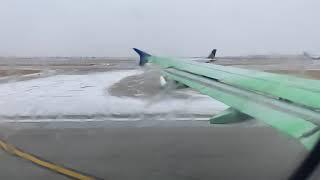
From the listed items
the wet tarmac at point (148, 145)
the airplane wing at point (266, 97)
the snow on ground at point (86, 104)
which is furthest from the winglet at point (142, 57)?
the snow on ground at point (86, 104)

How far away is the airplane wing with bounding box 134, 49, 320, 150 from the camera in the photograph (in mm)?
3793

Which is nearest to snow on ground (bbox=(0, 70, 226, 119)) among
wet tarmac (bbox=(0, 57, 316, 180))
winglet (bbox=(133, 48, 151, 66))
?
wet tarmac (bbox=(0, 57, 316, 180))

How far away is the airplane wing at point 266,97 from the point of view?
12.4 feet

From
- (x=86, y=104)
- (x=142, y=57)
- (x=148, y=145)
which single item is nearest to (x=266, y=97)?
→ (x=148, y=145)

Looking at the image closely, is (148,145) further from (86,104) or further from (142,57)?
(86,104)

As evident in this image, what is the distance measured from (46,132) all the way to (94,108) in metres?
3.65

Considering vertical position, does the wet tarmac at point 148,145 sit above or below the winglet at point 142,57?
below

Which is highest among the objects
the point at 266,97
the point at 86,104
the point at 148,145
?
the point at 266,97

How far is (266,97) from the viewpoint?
539cm

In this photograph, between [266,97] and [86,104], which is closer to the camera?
[266,97]

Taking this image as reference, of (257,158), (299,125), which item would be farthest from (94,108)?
(299,125)

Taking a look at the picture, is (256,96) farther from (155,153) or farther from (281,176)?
(155,153)

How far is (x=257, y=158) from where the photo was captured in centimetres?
784

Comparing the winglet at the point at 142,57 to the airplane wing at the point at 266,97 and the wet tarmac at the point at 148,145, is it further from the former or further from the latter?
the airplane wing at the point at 266,97
